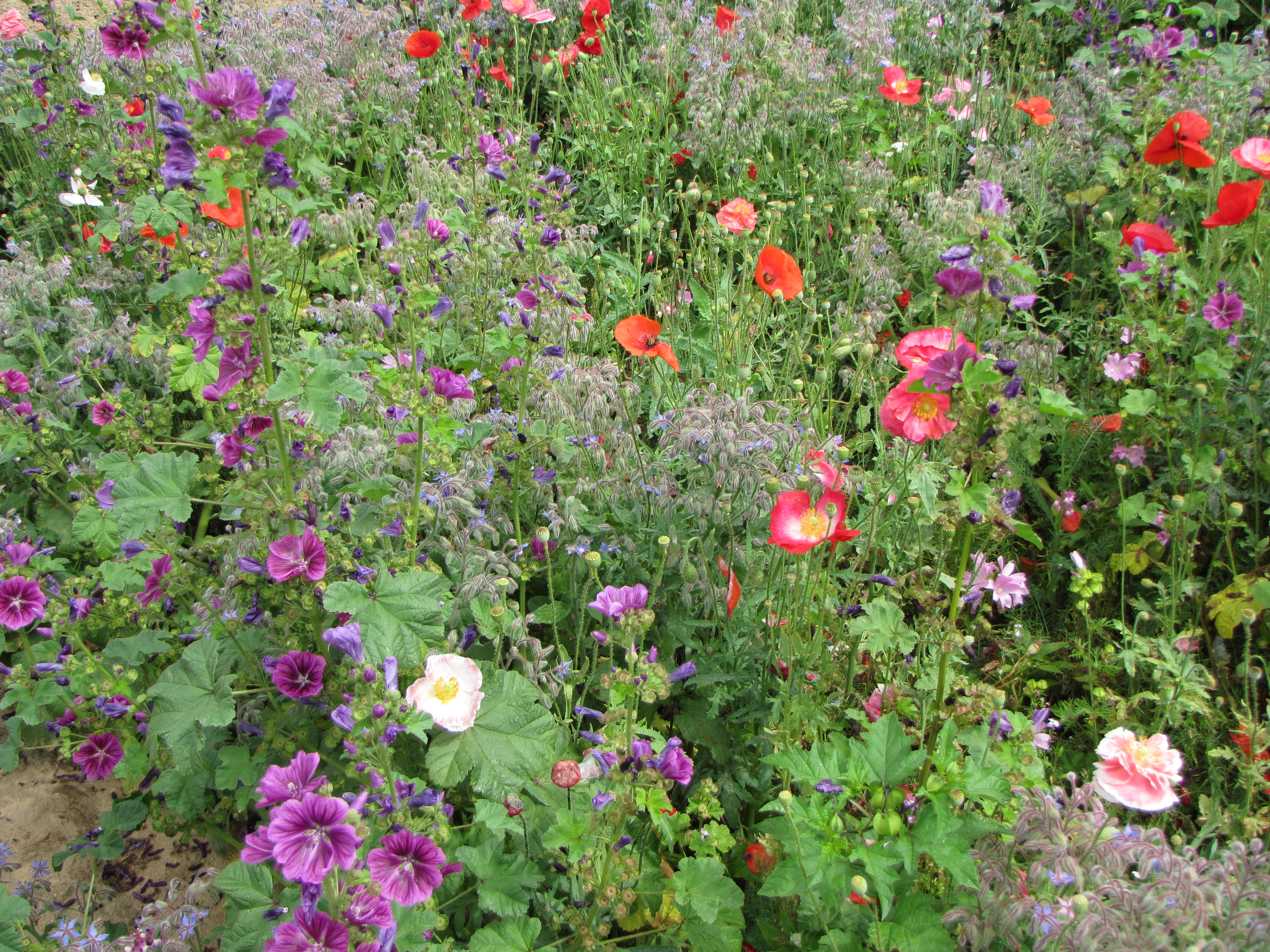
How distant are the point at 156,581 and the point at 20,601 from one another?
12.8 inches

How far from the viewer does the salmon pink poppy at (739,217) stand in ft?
10.4

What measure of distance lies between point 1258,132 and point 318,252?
15.6ft

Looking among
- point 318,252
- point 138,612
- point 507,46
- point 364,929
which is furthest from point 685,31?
point 364,929

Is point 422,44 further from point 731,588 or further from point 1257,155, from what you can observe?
point 1257,155

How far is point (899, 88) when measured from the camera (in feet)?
13.4

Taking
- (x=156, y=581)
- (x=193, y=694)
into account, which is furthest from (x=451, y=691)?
(x=156, y=581)

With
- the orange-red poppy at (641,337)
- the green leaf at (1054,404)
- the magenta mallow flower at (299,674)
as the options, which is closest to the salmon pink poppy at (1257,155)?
the green leaf at (1054,404)

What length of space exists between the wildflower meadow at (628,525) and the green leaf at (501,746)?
0.03 feet

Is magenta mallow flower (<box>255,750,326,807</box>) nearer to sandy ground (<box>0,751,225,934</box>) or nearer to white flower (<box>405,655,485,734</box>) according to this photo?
white flower (<box>405,655,485,734</box>)

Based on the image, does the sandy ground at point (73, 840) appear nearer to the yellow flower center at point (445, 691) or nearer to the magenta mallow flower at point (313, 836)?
the yellow flower center at point (445, 691)

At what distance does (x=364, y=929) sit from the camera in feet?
4.45

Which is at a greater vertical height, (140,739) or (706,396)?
(706,396)

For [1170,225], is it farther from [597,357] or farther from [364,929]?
[364,929]

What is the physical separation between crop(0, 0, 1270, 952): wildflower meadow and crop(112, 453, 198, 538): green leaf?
1cm
